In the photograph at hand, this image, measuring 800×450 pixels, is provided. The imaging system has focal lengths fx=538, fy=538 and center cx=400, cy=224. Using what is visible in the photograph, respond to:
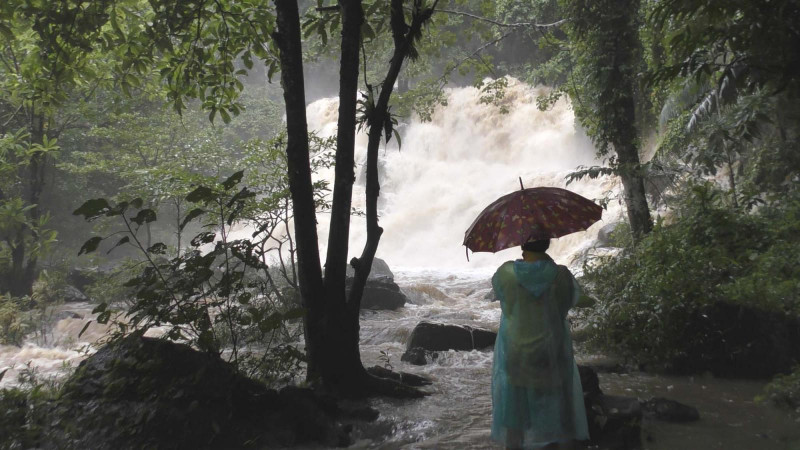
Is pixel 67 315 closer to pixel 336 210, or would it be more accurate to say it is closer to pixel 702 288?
pixel 336 210

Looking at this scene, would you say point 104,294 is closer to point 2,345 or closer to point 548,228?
point 2,345

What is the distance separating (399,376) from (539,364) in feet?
10.2

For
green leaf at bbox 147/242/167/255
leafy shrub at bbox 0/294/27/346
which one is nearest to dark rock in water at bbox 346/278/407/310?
leafy shrub at bbox 0/294/27/346

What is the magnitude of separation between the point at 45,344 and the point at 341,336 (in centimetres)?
1068

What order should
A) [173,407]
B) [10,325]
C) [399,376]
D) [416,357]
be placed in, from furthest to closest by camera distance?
[10,325], [416,357], [399,376], [173,407]

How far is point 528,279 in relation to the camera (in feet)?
9.16

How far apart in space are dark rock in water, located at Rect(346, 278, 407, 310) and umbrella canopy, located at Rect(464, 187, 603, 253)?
10.5 meters

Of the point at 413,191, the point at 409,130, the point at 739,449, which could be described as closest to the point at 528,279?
the point at 739,449

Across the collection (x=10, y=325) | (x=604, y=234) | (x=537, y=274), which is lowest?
(x=537, y=274)

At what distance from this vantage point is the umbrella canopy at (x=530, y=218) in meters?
2.80

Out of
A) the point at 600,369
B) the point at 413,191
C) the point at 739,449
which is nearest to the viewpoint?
the point at 739,449

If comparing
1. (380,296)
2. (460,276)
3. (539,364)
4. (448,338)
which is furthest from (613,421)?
(460,276)

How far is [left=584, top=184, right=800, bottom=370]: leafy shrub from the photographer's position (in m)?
5.28

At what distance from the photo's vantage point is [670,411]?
13.6ft
